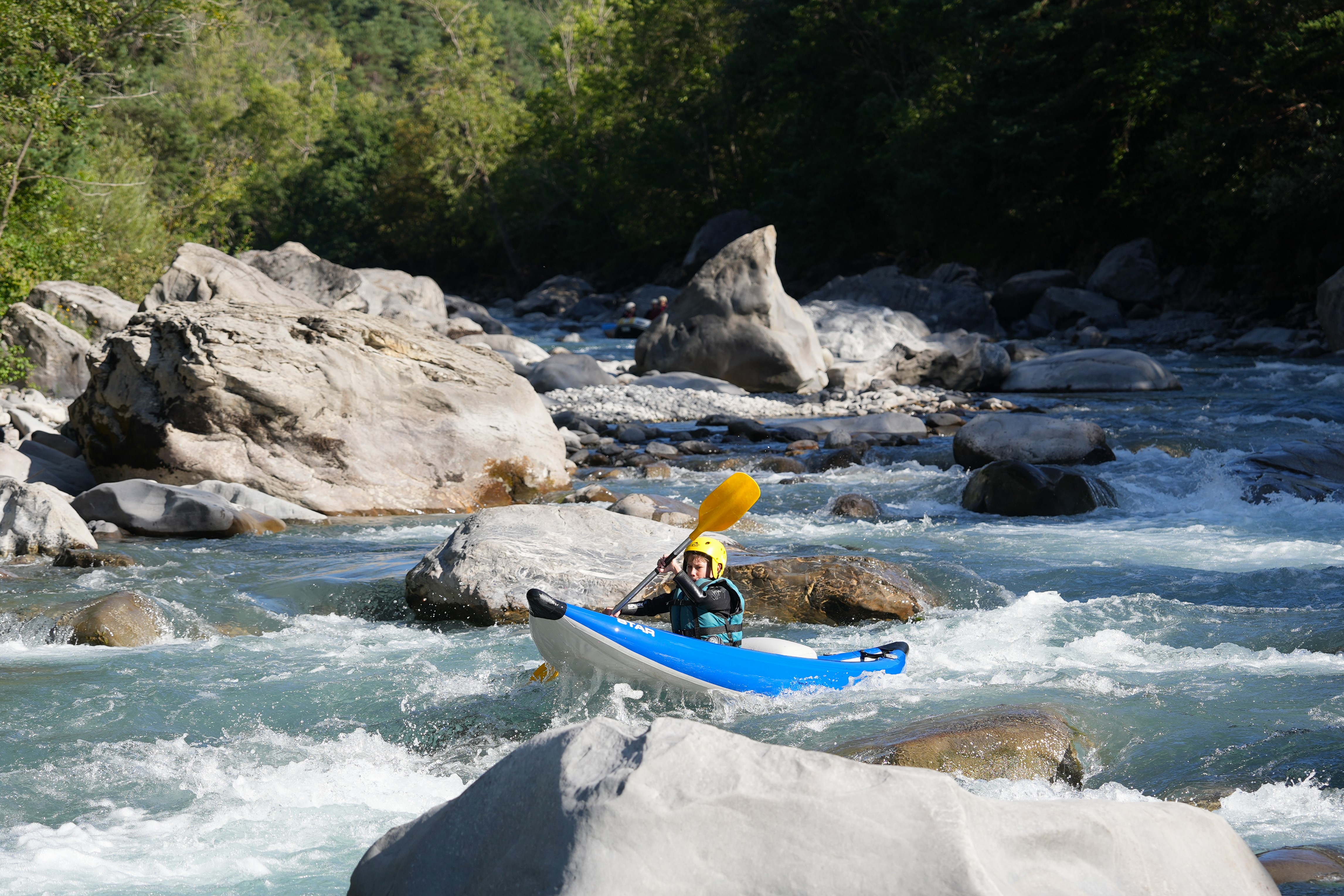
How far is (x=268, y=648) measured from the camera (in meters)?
6.15

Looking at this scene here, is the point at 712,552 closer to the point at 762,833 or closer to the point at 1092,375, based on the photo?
the point at 762,833

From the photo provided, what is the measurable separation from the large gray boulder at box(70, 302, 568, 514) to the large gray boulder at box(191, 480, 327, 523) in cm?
16

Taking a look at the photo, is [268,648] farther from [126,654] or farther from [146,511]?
[146,511]

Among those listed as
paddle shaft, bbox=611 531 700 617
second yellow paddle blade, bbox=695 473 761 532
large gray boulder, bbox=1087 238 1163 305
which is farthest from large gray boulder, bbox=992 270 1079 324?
paddle shaft, bbox=611 531 700 617

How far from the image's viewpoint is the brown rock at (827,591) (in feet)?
21.2

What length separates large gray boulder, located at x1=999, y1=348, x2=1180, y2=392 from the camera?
15969 mm

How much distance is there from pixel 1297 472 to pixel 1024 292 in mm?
14953

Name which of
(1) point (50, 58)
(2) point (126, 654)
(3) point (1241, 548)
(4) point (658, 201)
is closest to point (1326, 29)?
(3) point (1241, 548)

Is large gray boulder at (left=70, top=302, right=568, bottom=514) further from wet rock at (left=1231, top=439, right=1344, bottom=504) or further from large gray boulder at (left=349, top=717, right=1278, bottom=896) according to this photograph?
large gray boulder at (left=349, top=717, right=1278, bottom=896)

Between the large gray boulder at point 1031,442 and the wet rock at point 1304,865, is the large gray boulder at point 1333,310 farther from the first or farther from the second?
the wet rock at point 1304,865

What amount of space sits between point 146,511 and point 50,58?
7481 mm

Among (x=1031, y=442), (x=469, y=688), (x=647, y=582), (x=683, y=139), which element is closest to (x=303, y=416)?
(x=469, y=688)

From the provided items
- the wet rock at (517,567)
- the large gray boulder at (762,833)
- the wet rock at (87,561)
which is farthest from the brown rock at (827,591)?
the wet rock at (87,561)

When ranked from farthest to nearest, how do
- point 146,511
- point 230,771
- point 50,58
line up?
point 50,58
point 146,511
point 230,771
